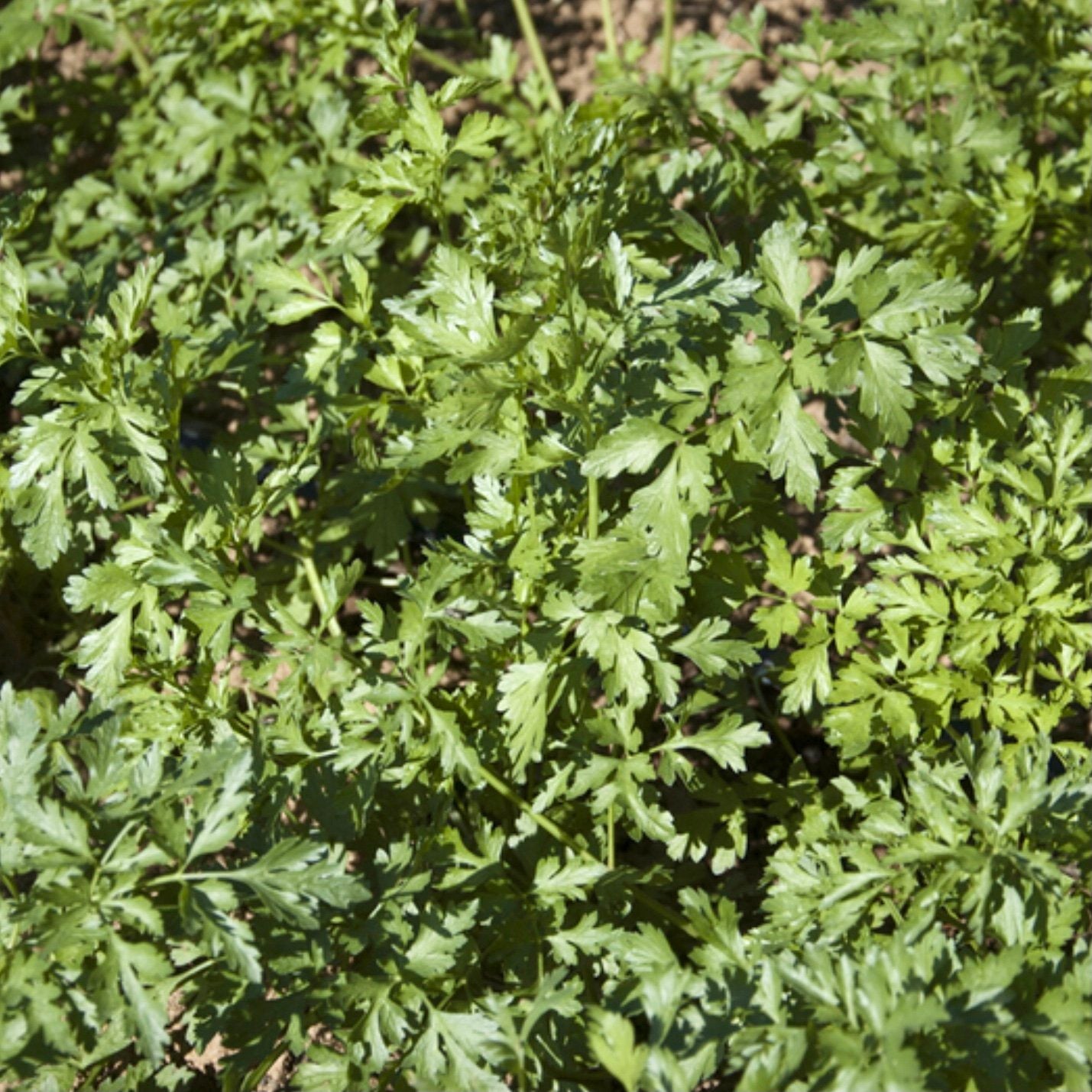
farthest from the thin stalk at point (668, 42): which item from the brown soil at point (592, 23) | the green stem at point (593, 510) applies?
the green stem at point (593, 510)

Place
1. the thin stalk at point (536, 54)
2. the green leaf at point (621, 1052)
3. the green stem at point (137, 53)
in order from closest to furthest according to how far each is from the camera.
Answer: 1. the green leaf at point (621, 1052)
2. the thin stalk at point (536, 54)
3. the green stem at point (137, 53)

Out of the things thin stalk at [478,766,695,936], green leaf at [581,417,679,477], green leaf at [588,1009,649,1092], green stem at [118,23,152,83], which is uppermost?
green stem at [118,23,152,83]

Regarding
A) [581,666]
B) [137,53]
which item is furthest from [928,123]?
[137,53]

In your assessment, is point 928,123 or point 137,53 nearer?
point 928,123

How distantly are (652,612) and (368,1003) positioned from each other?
90 centimetres

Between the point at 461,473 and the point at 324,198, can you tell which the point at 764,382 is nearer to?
the point at 461,473

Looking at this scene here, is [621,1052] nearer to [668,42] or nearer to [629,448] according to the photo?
[629,448]

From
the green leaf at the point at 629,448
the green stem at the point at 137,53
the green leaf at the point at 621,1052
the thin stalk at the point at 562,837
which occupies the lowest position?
the thin stalk at the point at 562,837

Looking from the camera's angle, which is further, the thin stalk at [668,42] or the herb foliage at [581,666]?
the thin stalk at [668,42]

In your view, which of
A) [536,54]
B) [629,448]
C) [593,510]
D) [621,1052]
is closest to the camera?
[621,1052]

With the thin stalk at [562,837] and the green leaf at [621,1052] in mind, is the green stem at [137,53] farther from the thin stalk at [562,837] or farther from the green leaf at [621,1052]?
the green leaf at [621,1052]

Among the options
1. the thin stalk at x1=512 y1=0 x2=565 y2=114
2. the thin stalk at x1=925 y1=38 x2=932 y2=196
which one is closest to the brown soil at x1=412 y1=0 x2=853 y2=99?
the thin stalk at x1=512 y1=0 x2=565 y2=114

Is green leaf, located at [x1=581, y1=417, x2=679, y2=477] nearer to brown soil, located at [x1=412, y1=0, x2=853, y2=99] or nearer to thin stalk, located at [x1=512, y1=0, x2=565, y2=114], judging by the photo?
thin stalk, located at [x1=512, y1=0, x2=565, y2=114]

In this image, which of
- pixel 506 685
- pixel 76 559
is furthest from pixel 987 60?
pixel 76 559
